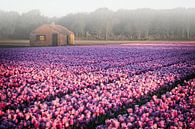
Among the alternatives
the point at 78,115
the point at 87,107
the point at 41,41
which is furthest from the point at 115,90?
the point at 41,41

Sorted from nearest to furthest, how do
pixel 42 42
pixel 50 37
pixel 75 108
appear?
pixel 75 108, pixel 42 42, pixel 50 37

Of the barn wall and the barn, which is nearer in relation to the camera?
the barn wall

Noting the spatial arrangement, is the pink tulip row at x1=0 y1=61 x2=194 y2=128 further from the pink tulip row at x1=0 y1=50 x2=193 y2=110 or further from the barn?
the barn

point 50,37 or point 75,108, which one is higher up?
point 50,37

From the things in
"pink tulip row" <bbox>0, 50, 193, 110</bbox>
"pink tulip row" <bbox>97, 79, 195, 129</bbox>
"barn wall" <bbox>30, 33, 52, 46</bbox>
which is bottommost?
"pink tulip row" <bbox>97, 79, 195, 129</bbox>

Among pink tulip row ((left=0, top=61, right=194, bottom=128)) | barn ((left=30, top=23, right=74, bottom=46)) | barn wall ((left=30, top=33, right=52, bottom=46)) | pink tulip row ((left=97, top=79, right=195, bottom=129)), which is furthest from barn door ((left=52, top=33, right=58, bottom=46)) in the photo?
pink tulip row ((left=97, top=79, right=195, bottom=129))

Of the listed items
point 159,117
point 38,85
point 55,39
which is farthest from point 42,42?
point 159,117

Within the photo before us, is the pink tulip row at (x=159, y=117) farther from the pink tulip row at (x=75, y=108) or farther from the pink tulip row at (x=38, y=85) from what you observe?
the pink tulip row at (x=38, y=85)

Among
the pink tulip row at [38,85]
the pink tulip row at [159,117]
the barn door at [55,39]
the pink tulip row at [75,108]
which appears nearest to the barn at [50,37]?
the barn door at [55,39]

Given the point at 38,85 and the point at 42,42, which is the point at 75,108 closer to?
the point at 38,85

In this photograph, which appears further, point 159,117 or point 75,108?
point 75,108

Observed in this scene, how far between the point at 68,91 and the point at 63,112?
251cm

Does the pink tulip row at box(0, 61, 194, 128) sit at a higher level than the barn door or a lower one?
lower

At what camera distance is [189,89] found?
8.52 m
